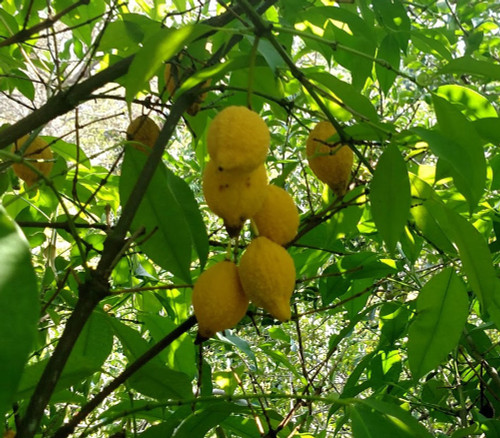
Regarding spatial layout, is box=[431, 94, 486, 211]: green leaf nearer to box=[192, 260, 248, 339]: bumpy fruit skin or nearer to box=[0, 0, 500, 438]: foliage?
box=[0, 0, 500, 438]: foliage

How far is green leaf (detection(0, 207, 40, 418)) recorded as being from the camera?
0.92 ft

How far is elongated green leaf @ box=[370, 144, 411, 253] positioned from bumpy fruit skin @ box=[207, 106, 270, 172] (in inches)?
6.2

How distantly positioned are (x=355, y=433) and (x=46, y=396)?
24 cm

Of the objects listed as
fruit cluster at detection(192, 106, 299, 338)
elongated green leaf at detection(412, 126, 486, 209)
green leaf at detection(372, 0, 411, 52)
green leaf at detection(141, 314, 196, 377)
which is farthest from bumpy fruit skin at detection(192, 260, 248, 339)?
green leaf at detection(372, 0, 411, 52)

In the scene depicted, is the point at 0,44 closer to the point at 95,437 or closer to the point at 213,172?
the point at 213,172

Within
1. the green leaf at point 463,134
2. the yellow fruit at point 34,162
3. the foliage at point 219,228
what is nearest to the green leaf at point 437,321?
the foliage at point 219,228

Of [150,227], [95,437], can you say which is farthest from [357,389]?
[95,437]

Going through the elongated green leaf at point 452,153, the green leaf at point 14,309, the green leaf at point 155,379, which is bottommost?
the green leaf at point 14,309

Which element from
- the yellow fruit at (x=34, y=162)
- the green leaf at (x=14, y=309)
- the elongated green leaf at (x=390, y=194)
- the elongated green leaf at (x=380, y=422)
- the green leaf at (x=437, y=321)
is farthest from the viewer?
the yellow fruit at (x=34, y=162)

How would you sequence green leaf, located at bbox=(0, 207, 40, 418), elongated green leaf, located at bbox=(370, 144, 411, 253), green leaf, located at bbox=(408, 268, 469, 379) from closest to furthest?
green leaf, located at bbox=(0, 207, 40, 418), elongated green leaf, located at bbox=(370, 144, 411, 253), green leaf, located at bbox=(408, 268, 469, 379)

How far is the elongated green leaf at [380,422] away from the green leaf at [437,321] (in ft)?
0.82

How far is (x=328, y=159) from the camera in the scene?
2.22ft

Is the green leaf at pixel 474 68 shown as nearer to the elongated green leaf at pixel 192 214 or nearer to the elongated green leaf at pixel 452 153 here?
the elongated green leaf at pixel 452 153

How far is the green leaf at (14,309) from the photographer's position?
0.92 ft
